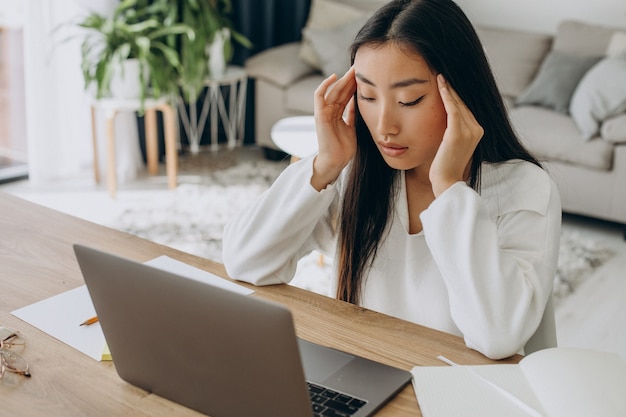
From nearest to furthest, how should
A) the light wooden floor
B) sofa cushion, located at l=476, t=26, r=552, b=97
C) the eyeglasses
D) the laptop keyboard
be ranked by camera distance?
1. the laptop keyboard
2. the eyeglasses
3. the light wooden floor
4. sofa cushion, located at l=476, t=26, r=552, b=97

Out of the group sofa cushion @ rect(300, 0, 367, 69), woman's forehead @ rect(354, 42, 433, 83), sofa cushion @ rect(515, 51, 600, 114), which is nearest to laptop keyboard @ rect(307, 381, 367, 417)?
woman's forehead @ rect(354, 42, 433, 83)

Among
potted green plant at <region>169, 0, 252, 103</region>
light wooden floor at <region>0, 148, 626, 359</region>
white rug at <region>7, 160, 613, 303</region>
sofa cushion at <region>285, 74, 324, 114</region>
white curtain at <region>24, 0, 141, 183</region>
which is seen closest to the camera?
light wooden floor at <region>0, 148, 626, 359</region>

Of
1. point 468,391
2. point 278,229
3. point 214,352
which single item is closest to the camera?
point 214,352

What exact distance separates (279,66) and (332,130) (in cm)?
320

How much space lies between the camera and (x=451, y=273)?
3.91 feet

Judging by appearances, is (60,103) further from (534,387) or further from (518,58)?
(534,387)

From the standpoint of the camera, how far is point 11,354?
3.61 ft

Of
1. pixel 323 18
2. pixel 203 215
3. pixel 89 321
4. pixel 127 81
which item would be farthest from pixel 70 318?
pixel 323 18

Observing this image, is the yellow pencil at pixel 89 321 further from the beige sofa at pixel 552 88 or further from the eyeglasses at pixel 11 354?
the beige sofa at pixel 552 88

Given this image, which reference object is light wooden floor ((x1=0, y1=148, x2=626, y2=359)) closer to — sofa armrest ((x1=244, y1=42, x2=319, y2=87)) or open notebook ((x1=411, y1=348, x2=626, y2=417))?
sofa armrest ((x1=244, y1=42, x2=319, y2=87))

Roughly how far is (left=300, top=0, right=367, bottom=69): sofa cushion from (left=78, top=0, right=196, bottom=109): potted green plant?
2.60 feet

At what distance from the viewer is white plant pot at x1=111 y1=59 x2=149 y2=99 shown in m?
3.71

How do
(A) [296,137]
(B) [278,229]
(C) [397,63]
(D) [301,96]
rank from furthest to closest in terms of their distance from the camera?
(D) [301,96] < (A) [296,137] < (B) [278,229] < (C) [397,63]

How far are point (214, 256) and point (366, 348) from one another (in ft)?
6.81
